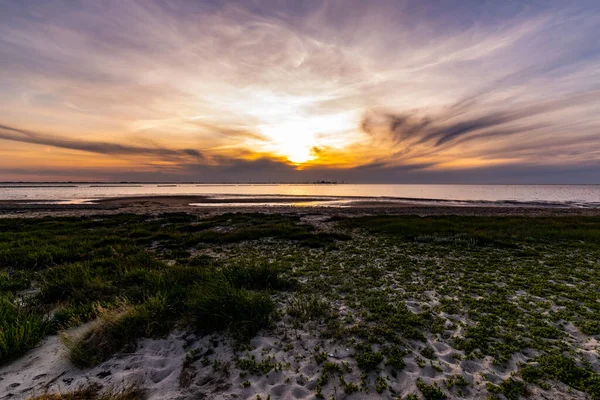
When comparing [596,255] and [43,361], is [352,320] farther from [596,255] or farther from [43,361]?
[596,255]

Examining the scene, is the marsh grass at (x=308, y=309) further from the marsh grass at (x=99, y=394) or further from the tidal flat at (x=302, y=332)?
the marsh grass at (x=99, y=394)

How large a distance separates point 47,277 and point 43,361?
5792 millimetres

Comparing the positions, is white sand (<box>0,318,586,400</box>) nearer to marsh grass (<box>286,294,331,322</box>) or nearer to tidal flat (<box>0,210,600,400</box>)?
tidal flat (<box>0,210,600,400</box>)

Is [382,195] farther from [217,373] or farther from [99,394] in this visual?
[99,394]

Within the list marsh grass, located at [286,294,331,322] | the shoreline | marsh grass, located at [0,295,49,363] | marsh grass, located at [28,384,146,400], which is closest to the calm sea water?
the shoreline

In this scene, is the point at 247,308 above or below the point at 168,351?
above

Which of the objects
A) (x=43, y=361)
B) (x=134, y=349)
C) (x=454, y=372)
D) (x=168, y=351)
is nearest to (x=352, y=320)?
(x=454, y=372)

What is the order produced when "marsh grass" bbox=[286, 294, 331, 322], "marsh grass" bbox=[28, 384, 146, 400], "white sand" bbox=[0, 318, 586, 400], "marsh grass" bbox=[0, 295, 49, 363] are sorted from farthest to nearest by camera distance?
"marsh grass" bbox=[286, 294, 331, 322]
"marsh grass" bbox=[0, 295, 49, 363]
"white sand" bbox=[0, 318, 586, 400]
"marsh grass" bbox=[28, 384, 146, 400]

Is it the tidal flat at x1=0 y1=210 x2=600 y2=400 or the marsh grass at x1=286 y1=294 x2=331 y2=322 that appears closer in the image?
the tidal flat at x1=0 y1=210 x2=600 y2=400

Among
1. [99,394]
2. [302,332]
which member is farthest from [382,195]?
[99,394]

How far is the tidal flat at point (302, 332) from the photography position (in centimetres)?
471

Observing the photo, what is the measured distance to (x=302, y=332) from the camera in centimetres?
636

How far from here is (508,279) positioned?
972 centimetres

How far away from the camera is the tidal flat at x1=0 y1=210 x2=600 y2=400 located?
4.71 m
